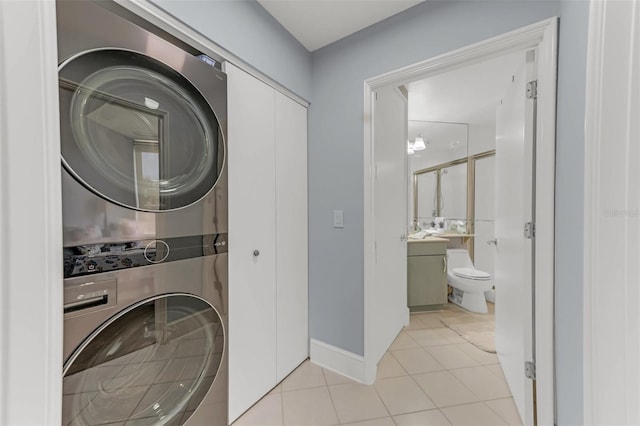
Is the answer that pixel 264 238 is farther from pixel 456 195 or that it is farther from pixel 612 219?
pixel 456 195

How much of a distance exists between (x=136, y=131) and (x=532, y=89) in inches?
71.9

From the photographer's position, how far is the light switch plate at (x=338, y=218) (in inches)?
68.3

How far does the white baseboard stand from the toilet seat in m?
1.88

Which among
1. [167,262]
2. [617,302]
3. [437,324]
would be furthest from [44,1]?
[437,324]

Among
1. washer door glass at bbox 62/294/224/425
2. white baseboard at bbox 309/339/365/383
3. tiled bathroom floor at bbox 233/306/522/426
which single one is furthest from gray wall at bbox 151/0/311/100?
tiled bathroom floor at bbox 233/306/522/426

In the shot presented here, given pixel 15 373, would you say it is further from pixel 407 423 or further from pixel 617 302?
pixel 407 423

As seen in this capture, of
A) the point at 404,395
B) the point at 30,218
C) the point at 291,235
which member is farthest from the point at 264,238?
the point at 404,395

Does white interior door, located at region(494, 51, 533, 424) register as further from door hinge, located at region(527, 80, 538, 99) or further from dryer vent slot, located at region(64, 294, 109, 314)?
dryer vent slot, located at region(64, 294, 109, 314)

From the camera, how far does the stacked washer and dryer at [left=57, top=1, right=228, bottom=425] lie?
73cm

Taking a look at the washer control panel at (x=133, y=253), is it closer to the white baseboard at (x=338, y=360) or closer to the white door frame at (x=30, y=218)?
the white door frame at (x=30, y=218)

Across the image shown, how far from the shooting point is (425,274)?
2.81m

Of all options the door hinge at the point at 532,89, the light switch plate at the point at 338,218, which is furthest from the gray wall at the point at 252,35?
the door hinge at the point at 532,89

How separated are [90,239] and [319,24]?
1.70 meters

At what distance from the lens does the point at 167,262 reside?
0.96m
